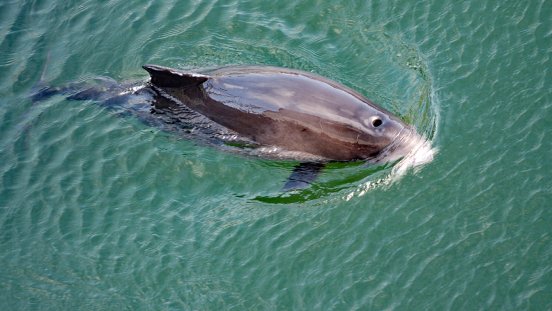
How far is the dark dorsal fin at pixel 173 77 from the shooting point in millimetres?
9242

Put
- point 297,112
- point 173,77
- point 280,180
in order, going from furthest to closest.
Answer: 1. point 173,77
2. point 280,180
3. point 297,112

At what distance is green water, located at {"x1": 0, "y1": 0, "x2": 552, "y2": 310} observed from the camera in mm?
8227

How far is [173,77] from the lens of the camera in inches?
368

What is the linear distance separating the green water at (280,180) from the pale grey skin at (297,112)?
0.36 m

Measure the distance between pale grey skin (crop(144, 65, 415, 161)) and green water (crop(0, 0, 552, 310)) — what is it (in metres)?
0.36

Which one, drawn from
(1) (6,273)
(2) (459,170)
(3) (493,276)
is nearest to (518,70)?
(2) (459,170)

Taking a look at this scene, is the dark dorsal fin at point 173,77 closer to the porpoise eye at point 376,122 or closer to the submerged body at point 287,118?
the submerged body at point 287,118

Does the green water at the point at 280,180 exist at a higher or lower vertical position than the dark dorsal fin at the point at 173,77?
lower

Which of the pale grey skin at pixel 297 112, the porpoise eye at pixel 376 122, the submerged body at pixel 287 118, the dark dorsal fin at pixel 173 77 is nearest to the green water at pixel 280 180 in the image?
the submerged body at pixel 287 118

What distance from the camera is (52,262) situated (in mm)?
8789

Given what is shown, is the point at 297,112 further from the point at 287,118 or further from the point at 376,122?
the point at 376,122

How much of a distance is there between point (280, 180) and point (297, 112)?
0.90m

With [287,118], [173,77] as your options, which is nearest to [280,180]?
[287,118]

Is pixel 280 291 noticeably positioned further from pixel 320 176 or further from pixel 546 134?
pixel 546 134
